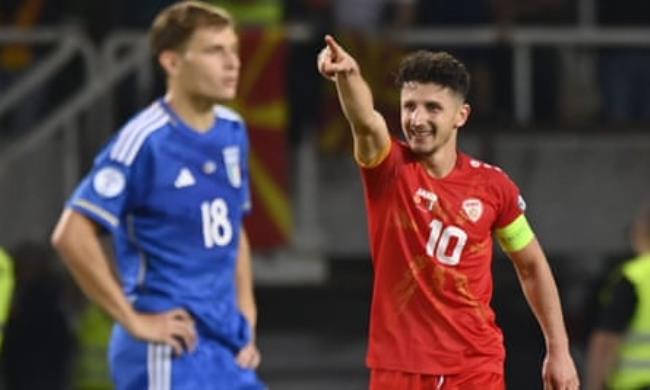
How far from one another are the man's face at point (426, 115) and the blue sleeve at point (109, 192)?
1.00m

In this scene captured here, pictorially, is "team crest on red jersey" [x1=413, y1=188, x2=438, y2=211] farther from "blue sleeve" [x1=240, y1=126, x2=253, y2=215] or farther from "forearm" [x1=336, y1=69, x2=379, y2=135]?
"blue sleeve" [x1=240, y1=126, x2=253, y2=215]

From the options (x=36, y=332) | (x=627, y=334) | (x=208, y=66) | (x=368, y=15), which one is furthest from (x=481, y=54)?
(x=208, y=66)

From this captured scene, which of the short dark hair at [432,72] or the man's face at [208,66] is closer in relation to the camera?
the short dark hair at [432,72]

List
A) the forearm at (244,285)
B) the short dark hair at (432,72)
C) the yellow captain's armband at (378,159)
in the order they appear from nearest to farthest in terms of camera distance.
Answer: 1. the yellow captain's armband at (378,159)
2. the short dark hair at (432,72)
3. the forearm at (244,285)

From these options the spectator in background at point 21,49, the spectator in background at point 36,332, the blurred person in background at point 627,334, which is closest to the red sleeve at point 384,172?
the blurred person in background at point 627,334

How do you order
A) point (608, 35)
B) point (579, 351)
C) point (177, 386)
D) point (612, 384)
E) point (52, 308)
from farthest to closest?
point (608, 35) → point (579, 351) → point (52, 308) → point (612, 384) → point (177, 386)

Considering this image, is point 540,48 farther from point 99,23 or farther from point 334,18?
point 99,23

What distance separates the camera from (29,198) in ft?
51.5

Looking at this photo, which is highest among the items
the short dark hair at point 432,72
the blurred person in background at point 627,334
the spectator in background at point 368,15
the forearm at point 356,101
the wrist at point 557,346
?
the spectator in background at point 368,15

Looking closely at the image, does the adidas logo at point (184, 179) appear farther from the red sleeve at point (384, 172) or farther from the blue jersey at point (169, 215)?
the red sleeve at point (384, 172)

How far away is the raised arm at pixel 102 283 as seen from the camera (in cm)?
837

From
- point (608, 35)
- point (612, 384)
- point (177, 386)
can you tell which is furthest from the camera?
point (608, 35)

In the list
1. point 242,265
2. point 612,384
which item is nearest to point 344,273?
point 612,384

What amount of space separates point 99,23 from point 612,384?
19.4 feet
